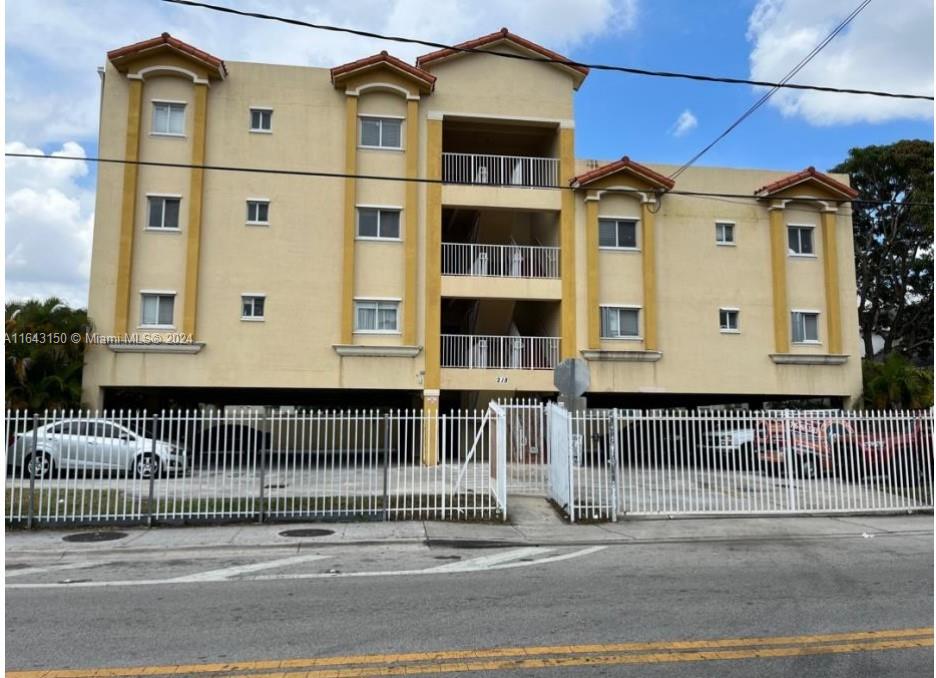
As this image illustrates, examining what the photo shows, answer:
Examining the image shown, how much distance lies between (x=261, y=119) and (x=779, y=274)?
1657 centimetres

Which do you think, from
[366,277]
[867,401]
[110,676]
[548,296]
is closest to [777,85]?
[110,676]

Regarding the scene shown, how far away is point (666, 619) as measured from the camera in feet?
19.1

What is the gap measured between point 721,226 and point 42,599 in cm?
2142

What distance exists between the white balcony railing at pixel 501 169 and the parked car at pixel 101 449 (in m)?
13.9

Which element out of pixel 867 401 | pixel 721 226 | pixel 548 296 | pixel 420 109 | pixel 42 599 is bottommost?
pixel 42 599

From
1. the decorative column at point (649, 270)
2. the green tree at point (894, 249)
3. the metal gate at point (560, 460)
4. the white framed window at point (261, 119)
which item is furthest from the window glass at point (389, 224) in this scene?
the green tree at point (894, 249)

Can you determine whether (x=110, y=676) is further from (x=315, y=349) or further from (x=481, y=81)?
(x=481, y=81)

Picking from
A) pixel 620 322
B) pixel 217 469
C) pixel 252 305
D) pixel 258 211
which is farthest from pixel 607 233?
pixel 217 469

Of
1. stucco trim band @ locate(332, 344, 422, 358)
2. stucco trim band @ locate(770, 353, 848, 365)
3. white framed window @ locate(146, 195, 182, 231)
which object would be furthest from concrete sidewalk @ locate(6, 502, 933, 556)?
white framed window @ locate(146, 195, 182, 231)

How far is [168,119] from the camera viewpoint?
21.4 meters

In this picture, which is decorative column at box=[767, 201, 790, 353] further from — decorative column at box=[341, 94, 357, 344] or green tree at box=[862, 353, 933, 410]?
decorative column at box=[341, 94, 357, 344]

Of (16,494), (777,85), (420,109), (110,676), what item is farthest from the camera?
(420,109)

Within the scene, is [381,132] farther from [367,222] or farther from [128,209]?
[128,209]

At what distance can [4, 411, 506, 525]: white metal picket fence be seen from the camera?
36.0 feet
